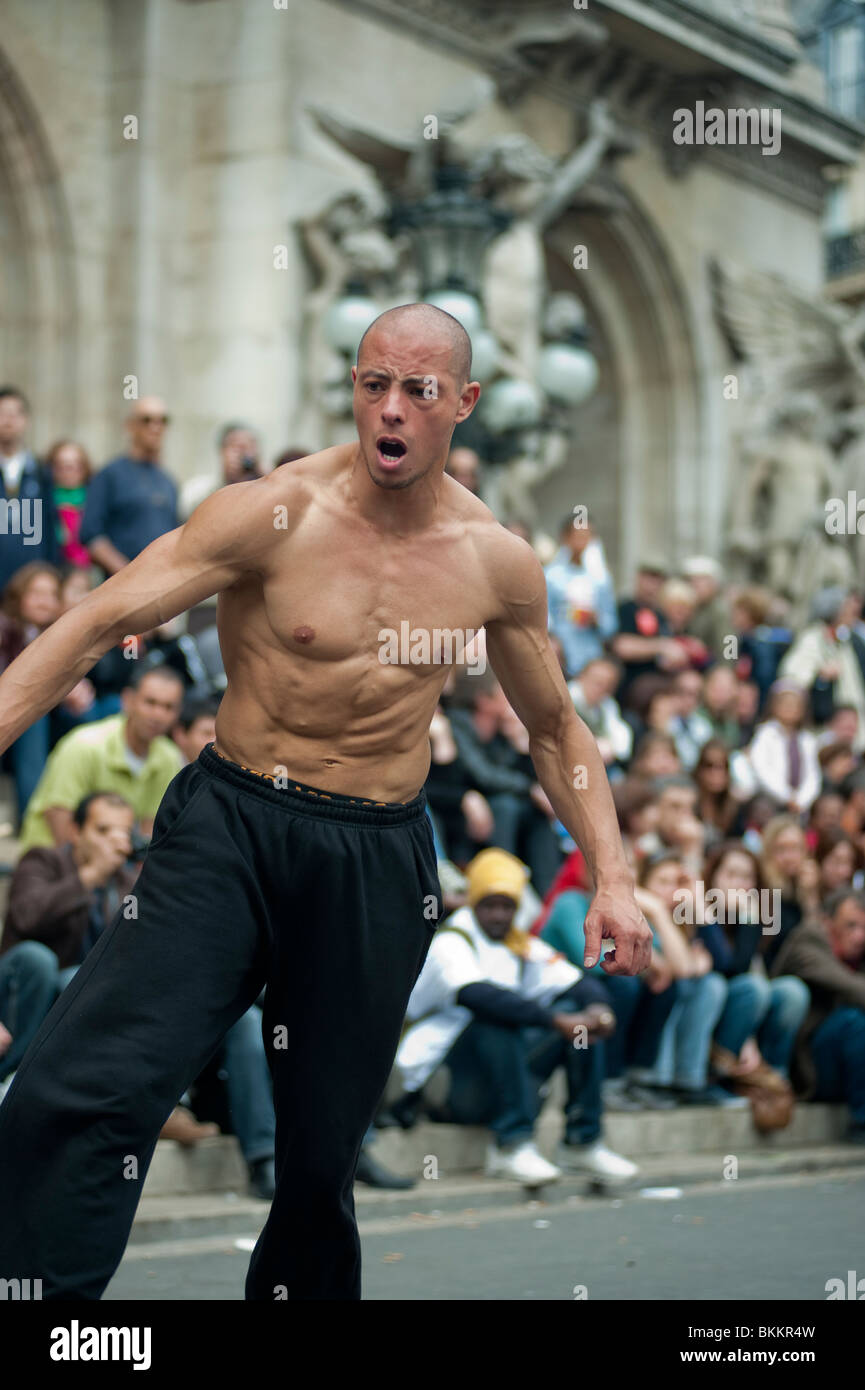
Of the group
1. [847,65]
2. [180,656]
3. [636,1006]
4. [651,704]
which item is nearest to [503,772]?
[636,1006]

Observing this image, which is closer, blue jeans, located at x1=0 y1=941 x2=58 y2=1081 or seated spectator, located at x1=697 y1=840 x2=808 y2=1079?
blue jeans, located at x1=0 y1=941 x2=58 y2=1081

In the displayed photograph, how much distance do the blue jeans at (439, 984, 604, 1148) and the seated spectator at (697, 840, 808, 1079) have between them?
59.8 inches

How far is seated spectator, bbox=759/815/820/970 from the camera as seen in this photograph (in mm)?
10703

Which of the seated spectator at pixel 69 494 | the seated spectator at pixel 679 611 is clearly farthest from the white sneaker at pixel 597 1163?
the seated spectator at pixel 679 611

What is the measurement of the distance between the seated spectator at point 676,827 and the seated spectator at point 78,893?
317 centimetres

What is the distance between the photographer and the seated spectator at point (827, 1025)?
33.9ft

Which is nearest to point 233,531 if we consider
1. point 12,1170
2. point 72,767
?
point 12,1170

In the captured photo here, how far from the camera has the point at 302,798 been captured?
165 inches

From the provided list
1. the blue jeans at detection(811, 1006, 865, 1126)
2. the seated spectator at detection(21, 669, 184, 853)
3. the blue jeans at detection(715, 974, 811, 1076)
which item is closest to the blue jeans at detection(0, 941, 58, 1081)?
the seated spectator at detection(21, 669, 184, 853)

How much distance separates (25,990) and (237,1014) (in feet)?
10.4

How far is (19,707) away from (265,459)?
12.6m

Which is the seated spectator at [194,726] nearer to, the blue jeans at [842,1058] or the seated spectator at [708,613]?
the blue jeans at [842,1058]

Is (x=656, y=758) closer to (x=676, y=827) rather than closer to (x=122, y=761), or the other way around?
(x=676, y=827)

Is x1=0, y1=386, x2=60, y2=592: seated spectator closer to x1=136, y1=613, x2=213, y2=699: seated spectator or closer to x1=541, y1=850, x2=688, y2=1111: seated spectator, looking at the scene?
x1=136, y1=613, x2=213, y2=699: seated spectator
